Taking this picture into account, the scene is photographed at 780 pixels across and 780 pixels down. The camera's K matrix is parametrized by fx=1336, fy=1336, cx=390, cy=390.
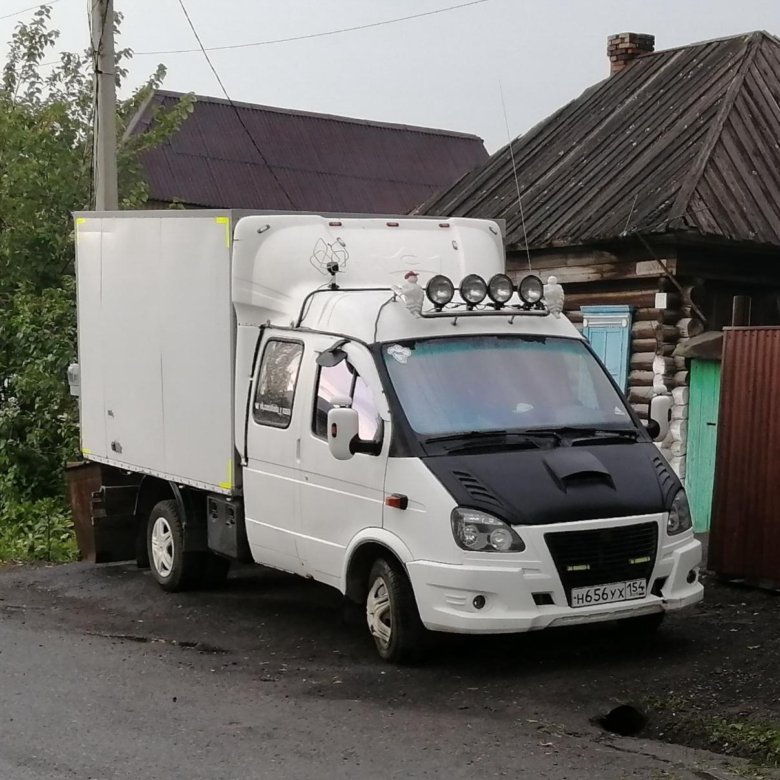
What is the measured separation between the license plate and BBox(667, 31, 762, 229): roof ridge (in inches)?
241

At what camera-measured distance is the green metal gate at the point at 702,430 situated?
1395cm

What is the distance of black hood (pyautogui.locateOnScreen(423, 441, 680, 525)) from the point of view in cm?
763

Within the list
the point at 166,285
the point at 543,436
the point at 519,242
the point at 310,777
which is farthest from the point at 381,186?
the point at 310,777

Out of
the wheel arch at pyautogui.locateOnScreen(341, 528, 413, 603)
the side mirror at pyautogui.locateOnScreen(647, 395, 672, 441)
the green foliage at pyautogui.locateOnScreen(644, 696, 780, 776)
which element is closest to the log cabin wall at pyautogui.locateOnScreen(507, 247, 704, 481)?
the side mirror at pyautogui.locateOnScreen(647, 395, 672, 441)

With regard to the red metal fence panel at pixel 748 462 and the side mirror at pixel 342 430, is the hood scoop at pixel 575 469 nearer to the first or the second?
the side mirror at pixel 342 430

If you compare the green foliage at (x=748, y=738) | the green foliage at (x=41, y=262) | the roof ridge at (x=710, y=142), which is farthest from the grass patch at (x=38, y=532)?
the green foliage at (x=748, y=738)

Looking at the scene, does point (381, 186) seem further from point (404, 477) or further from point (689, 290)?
point (404, 477)

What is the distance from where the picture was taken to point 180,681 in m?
7.87

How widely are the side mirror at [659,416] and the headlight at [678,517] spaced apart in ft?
1.99

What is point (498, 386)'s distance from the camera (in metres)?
8.42

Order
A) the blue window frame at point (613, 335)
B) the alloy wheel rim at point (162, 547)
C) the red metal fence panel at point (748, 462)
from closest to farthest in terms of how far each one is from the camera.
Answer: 1. the red metal fence panel at point (748, 462)
2. the alloy wheel rim at point (162, 547)
3. the blue window frame at point (613, 335)

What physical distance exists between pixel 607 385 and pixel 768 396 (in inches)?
74.8

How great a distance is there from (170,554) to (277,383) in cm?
239

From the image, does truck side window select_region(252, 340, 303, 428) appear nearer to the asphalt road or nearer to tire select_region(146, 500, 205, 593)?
the asphalt road
